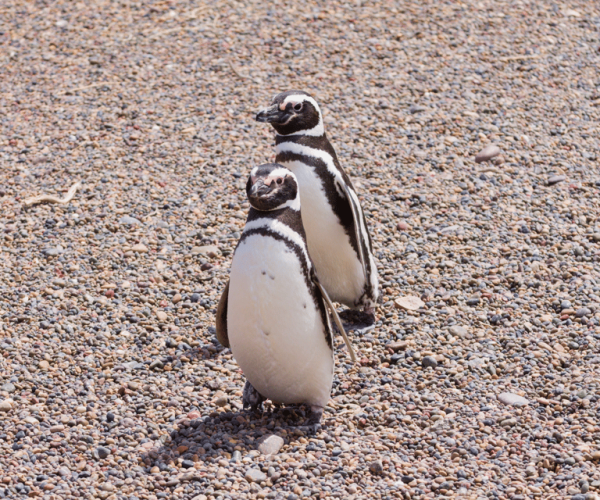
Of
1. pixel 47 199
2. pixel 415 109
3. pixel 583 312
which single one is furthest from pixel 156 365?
pixel 415 109

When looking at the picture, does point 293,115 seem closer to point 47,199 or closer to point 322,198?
point 322,198

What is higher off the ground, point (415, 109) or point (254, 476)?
point (254, 476)

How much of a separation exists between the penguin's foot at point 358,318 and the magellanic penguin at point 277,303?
1.01 meters

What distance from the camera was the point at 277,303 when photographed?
3529 millimetres

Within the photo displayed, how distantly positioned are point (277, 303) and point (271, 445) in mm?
611

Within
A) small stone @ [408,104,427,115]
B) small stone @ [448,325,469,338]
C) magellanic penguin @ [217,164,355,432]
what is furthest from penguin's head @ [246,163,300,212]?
small stone @ [408,104,427,115]

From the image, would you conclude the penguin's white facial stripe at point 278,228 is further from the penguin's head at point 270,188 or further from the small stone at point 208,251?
the small stone at point 208,251

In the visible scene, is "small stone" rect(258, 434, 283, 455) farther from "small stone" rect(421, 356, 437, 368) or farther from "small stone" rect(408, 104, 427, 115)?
"small stone" rect(408, 104, 427, 115)

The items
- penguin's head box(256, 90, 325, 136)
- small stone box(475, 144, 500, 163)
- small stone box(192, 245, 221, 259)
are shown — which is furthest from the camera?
small stone box(475, 144, 500, 163)

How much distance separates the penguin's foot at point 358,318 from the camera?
15.7 ft

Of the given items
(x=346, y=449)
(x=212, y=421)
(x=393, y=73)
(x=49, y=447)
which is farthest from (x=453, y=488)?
(x=393, y=73)

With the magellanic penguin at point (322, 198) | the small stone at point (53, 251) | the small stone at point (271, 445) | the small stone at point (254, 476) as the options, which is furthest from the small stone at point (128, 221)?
the small stone at point (254, 476)

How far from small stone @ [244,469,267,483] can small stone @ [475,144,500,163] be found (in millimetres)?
3758

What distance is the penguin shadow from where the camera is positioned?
3541 millimetres
